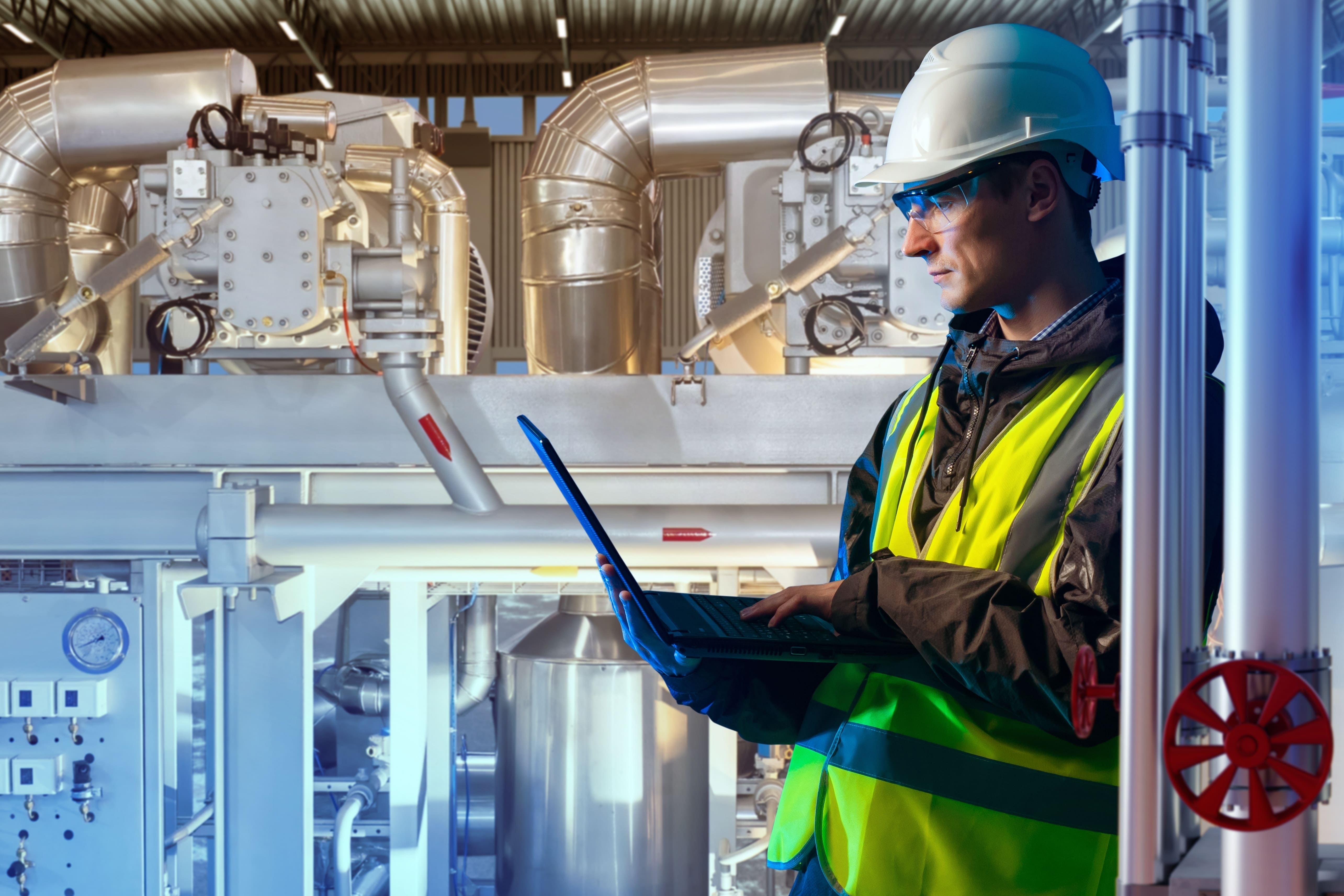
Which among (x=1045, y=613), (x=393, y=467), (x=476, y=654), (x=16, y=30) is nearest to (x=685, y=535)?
(x=393, y=467)

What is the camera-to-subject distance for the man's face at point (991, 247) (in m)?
1.04

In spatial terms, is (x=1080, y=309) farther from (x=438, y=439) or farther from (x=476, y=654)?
(x=476, y=654)

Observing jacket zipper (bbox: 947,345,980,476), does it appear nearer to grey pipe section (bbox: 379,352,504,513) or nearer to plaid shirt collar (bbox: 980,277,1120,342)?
plaid shirt collar (bbox: 980,277,1120,342)

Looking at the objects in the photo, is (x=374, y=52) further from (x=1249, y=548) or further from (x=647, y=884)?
(x=1249, y=548)

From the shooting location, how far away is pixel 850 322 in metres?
3.06

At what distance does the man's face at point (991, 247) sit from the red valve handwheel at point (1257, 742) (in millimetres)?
538

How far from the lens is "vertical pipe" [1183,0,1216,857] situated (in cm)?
63

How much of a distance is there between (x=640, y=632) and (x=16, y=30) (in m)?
9.65

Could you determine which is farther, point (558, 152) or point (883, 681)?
point (558, 152)

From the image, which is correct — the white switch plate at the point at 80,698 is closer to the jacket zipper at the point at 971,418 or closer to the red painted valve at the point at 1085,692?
the jacket zipper at the point at 971,418

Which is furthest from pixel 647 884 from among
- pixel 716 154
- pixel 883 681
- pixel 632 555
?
pixel 883 681

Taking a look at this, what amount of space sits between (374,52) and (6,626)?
29.0ft

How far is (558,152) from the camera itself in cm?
388

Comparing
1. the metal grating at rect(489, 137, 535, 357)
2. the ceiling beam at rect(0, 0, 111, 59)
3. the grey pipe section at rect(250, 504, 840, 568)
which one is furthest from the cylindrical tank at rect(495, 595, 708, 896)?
the metal grating at rect(489, 137, 535, 357)
